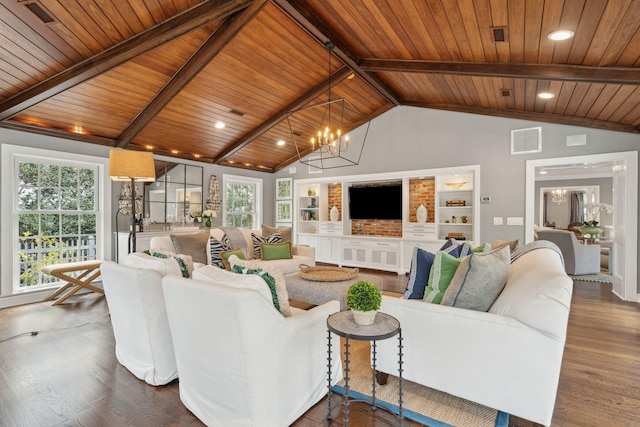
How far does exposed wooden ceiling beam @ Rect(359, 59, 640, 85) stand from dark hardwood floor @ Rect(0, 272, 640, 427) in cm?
252

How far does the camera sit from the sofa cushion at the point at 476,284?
194 centimetres

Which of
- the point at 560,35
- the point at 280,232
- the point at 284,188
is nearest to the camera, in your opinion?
the point at 560,35

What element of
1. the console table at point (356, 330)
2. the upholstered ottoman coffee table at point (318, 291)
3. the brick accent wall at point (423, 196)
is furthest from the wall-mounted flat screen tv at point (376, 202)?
the console table at point (356, 330)

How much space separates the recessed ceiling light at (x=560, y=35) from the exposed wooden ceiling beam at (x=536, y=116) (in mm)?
2602

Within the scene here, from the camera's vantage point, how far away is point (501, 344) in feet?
5.68

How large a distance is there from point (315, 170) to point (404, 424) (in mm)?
6307

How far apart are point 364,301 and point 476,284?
2.43 ft

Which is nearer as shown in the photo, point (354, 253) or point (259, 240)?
point (259, 240)

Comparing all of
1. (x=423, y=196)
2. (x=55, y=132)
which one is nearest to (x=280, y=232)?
(x=423, y=196)

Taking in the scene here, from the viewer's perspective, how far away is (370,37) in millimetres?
3602

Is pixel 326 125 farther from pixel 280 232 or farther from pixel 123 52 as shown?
pixel 123 52

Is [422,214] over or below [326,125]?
below

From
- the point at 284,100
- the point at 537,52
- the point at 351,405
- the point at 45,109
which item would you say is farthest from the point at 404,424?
the point at 45,109

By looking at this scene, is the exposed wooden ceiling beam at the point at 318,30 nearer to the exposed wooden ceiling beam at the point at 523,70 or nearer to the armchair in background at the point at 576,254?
the exposed wooden ceiling beam at the point at 523,70
